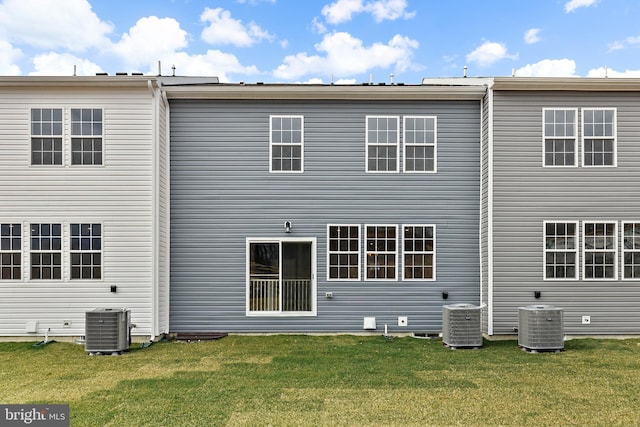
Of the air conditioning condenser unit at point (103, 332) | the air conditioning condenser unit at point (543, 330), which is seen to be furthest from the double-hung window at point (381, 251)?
the air conditioning condenser unit at point (103, 332)

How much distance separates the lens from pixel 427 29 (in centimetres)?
1388

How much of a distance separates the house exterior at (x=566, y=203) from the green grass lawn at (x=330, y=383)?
2.82 ft

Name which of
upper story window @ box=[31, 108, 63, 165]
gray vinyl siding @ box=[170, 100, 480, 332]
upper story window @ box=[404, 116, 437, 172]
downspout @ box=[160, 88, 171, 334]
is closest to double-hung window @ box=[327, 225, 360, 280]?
gray vinyl siding @ box=[170, 100, 480, 332]

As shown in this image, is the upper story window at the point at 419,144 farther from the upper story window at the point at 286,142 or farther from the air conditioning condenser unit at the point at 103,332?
the air conditioning condenser unit at the point at 103,332

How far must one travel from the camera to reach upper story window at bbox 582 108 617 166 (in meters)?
9.48

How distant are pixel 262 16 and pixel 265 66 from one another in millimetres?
1882

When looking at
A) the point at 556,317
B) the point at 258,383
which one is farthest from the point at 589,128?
the point at 258,383

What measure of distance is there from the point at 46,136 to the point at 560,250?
10.4 m

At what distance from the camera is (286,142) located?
32.1 ft

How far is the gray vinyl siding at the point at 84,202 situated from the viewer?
30.1ft

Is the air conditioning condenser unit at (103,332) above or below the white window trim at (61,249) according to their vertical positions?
below

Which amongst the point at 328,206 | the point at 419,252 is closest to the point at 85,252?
the point at 328,206

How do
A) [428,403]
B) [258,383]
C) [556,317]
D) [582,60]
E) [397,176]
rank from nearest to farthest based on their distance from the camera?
[428,403] → [258,383] → [556,317] → [397,176] → [582,60]

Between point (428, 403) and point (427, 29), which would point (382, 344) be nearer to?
point (428, 403)
